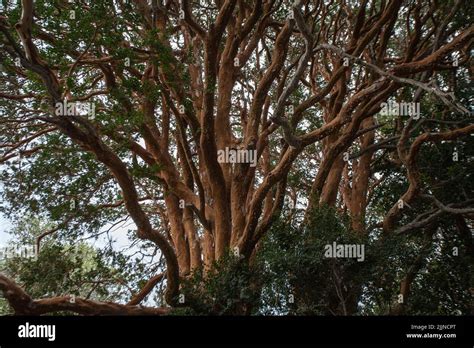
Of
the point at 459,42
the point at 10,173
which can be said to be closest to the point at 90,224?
the point at 10,173

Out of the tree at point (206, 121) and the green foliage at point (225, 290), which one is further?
the green foliage at point (225, 290)

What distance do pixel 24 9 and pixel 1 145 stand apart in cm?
486

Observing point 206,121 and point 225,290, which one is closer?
point 225,290

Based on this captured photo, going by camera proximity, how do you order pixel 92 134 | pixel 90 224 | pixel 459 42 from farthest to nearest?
pixel 90 224 < pixel 459 42 < pixel 92 134

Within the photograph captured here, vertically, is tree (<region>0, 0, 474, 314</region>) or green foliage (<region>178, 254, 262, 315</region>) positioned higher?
tree (<region>0, 0, 474, 314</region>)

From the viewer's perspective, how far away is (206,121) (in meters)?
7.75

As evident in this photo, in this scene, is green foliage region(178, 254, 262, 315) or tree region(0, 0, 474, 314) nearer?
tree region(0, 0, 474, 314)

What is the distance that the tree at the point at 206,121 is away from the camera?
261 inches

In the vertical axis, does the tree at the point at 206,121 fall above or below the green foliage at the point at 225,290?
above

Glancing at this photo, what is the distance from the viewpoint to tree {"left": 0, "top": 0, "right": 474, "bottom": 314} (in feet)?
21.7

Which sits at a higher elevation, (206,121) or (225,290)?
(206,121)

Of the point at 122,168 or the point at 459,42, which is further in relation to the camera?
the point at 459,42

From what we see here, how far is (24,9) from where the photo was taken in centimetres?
523

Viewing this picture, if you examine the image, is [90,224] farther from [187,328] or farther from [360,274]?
[360,274]
